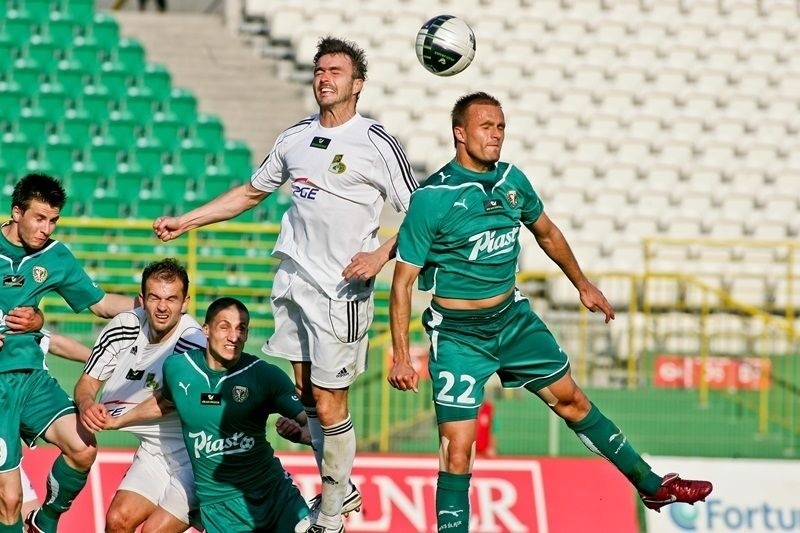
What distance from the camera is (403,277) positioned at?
6.86 meters

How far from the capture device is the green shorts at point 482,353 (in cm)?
704

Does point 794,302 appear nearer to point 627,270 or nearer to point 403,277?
point 627,270

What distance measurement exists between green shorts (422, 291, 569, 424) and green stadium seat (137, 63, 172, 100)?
1106 cm

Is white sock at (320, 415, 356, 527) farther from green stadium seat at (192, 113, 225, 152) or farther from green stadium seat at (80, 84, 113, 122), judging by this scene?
green stadium seat at (80, 84, 113, 122)

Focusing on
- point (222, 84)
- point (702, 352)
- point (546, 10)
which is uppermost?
point (546, 10)

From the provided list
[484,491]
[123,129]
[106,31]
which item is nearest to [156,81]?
[106,31]

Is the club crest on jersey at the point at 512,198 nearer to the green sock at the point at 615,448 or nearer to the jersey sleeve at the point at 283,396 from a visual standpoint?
the green sock at the point at 615,448

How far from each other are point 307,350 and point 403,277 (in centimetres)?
92

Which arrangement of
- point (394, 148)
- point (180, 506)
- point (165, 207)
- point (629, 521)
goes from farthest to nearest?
point (165, 207) → point (629, 521) → point (180, 506) → point (394, 148)

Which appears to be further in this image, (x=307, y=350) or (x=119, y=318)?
(x=119, y=318)

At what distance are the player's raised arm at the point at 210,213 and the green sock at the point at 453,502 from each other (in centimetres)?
191

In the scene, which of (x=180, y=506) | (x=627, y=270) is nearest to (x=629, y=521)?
(x=180, y=506)

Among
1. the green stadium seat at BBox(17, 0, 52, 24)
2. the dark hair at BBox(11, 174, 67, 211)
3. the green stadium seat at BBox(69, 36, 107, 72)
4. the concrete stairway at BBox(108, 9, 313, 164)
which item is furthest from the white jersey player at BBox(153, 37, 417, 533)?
the green stadium seat at BBox(17, 0, 52, 24)

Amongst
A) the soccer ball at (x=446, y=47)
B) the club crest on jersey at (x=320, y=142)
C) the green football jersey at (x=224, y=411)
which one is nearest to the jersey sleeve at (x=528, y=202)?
the soccer ball at (x=446, y=47)
